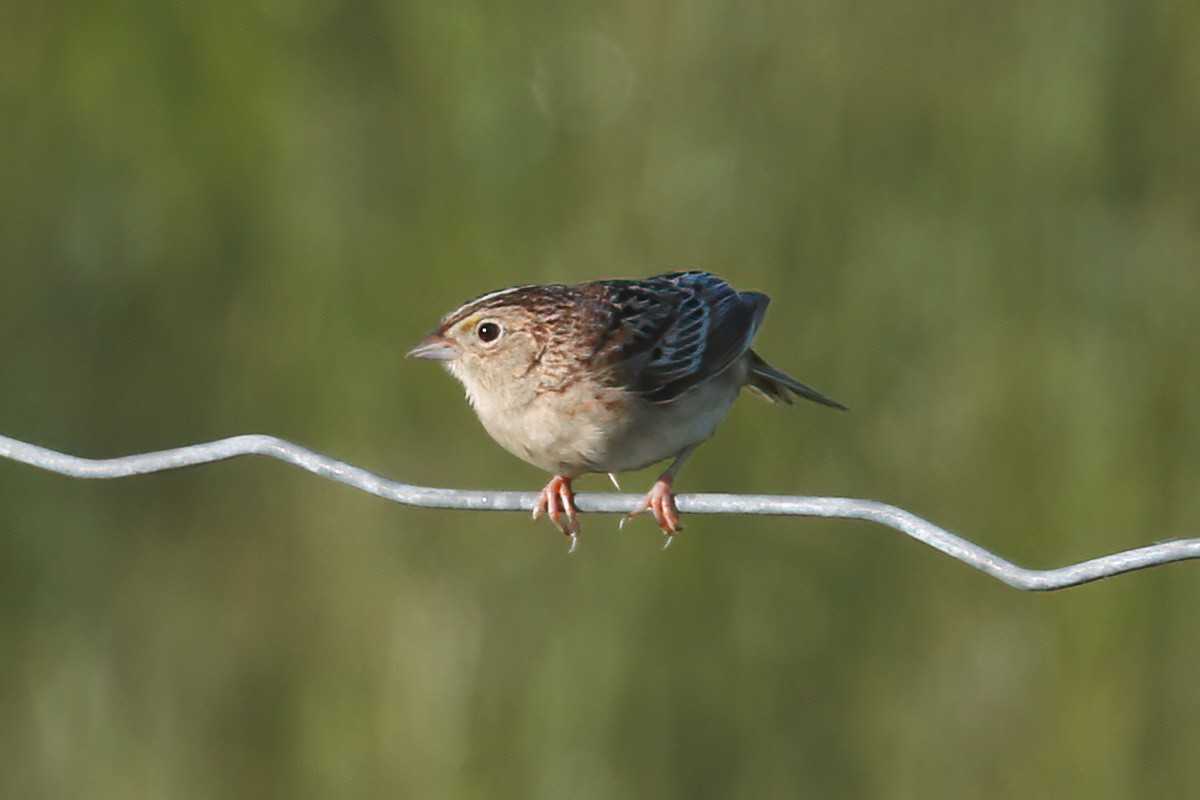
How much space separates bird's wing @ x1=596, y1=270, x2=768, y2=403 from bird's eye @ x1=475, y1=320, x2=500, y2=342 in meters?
0.29

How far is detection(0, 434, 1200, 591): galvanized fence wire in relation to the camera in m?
2.40

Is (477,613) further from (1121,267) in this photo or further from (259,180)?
(1121,267)

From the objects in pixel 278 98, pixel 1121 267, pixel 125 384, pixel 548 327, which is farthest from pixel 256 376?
pixel 1121 267

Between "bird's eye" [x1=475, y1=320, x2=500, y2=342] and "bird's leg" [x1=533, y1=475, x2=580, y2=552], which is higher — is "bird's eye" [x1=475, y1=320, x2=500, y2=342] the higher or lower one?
the higher one

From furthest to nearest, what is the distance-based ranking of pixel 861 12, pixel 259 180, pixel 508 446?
pixel 259 180, pixel 861 12, pixel 508 446

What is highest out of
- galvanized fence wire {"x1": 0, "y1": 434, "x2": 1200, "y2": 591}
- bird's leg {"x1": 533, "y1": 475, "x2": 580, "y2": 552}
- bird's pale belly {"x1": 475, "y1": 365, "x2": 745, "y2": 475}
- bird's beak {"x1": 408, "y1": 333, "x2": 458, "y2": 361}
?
bird's beak {"x1": 408, "y1": 333, "x2": 458, "y2": 361}

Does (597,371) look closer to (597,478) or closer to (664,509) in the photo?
(664,509)

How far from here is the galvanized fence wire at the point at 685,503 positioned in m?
2.40

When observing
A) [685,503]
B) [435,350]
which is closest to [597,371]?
[435,350]

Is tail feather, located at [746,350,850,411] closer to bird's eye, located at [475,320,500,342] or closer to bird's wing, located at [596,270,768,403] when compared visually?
bird's wing, located at [596,270,768,403]

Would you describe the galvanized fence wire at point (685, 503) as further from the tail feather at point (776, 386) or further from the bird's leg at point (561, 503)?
the tail feather at point (776, 386)

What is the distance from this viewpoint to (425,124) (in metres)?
5.45

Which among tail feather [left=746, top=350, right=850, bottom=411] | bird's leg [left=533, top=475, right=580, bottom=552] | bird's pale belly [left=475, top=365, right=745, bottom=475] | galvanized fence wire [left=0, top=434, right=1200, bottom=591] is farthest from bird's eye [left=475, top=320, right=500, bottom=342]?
galvanized fence wire [left=0, top=434, right=1200, bottom=591]

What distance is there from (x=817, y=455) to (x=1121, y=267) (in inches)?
44.5
